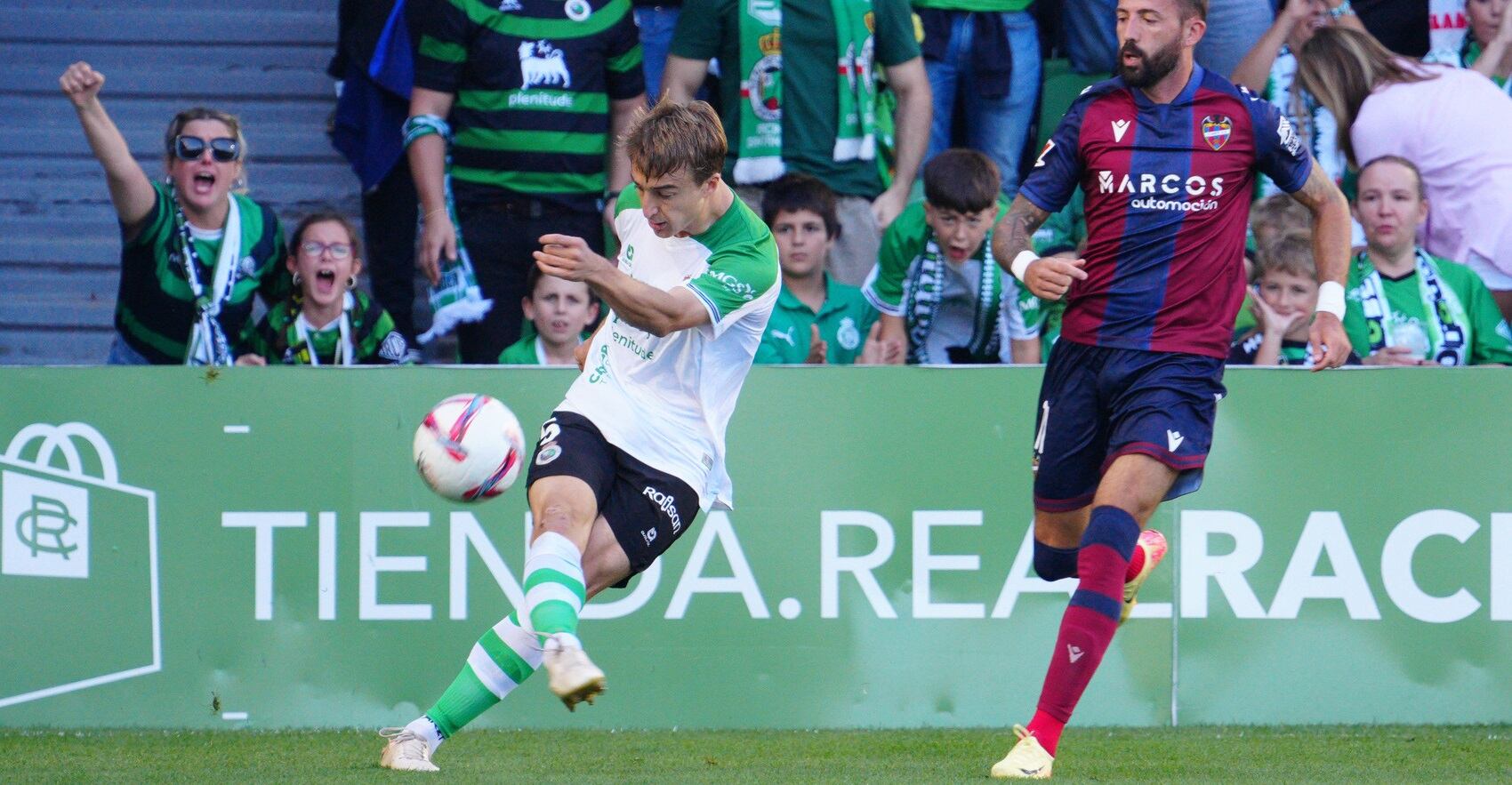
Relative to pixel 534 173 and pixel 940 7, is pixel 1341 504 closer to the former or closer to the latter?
pixel 940 7

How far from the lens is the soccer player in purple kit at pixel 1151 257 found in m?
5.47

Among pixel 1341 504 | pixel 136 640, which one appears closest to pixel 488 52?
pixel 136 640

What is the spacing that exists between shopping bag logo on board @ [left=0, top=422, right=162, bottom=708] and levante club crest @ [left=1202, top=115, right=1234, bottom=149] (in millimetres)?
4187

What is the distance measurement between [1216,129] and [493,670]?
2741 mm

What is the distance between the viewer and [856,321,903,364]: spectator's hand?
782 cm

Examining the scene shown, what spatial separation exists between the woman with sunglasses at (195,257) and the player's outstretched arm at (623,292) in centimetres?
326

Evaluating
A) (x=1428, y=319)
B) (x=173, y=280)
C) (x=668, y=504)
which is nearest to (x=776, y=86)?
(x=173, y=280)

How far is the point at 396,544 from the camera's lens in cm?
699

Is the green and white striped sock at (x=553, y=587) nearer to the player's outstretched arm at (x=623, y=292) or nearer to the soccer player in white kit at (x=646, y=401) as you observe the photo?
the soccer player in white kit at (x=646, y=401)

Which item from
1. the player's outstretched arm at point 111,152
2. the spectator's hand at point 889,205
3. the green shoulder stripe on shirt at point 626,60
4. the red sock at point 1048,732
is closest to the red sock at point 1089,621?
the red sock at point 1048,732

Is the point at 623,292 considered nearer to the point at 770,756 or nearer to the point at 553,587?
the point at 553,587

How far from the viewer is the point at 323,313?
7.81 meters

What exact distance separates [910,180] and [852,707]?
272 centimetres

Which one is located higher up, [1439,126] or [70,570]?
[1439,126]
